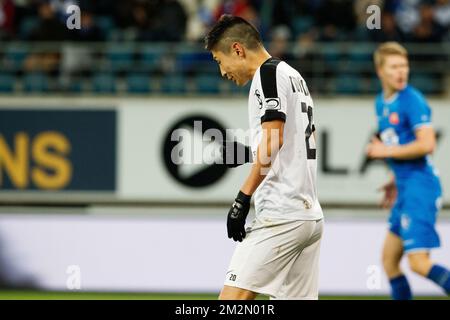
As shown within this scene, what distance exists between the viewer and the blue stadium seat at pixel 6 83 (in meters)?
13.6

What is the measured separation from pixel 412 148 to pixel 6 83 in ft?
24.9

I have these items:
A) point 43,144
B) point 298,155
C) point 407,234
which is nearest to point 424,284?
point 407,234

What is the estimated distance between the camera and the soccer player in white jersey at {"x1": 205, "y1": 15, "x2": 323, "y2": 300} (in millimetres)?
5195

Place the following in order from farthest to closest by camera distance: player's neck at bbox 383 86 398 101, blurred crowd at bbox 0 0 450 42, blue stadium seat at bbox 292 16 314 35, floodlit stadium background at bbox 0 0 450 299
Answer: blue stadium seat at bbox 292 16 314 35 < blurred crowd at bbox 0 0 450 42 < floodlit stadium background at bbox 0 0 450 299 < player's neck at bbox 383 86 398 101

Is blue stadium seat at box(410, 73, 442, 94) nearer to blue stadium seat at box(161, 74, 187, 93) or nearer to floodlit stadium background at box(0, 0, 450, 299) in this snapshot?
floodlit stadium background at box(0, 0, 450, 299)

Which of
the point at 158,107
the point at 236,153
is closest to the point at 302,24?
the point at 158,107

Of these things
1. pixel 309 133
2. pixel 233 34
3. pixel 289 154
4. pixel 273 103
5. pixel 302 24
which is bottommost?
pixel 289 154

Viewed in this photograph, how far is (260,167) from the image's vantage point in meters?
5.13

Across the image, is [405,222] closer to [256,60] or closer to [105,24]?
[256,60]

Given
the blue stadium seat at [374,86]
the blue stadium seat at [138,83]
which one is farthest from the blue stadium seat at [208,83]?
the blue stadium seat at [374,86]

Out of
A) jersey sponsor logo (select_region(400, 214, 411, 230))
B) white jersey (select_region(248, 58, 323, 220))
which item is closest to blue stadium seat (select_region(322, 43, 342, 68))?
jersey sponsor logo (select_region(400, 214, 411, 230))

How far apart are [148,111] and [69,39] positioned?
5.10 feet

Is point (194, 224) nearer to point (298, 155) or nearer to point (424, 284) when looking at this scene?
point (424, 284)

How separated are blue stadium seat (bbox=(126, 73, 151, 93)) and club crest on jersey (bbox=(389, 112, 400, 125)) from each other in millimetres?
6252
